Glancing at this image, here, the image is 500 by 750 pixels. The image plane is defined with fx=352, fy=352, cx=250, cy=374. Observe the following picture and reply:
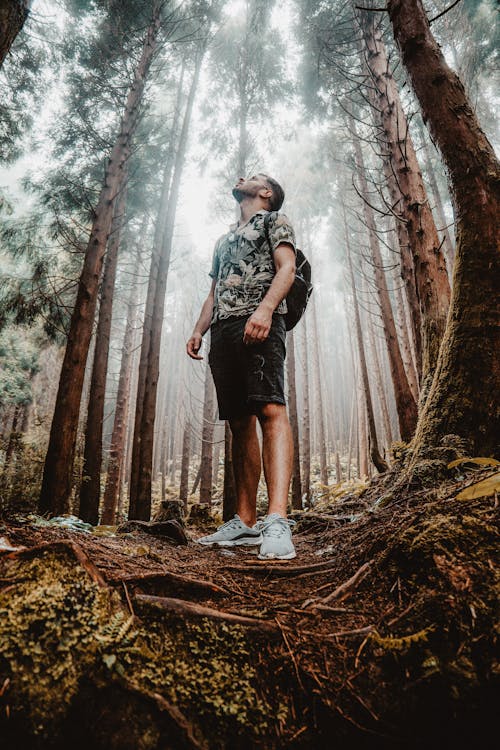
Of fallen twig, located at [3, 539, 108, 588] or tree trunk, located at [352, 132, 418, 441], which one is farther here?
tree trunk, located at [352, 132, 418, 441]

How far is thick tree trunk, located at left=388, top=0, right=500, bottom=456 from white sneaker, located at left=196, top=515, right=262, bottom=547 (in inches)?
43.2

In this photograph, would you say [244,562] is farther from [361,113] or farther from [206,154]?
[361,113]

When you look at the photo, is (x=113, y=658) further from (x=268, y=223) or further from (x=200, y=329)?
(x=268, y=223)

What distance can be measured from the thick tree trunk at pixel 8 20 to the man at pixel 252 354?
6.71 feet

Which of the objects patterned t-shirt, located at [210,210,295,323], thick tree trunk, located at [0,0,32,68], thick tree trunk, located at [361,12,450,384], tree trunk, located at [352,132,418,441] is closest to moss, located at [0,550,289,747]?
patterned t-shirt, located at [210,210,295,323]

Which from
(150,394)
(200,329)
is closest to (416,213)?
(200,329)

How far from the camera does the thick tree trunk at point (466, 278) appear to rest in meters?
1.71

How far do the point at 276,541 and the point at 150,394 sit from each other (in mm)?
4900

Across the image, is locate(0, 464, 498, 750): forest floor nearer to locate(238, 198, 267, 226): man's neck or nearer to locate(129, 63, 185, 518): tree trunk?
locate(238, 198, 267, 226): man's neck

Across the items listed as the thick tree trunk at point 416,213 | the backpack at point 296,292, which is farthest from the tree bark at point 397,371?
the backpack at point 296,292

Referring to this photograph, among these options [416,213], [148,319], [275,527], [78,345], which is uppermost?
[148,319]

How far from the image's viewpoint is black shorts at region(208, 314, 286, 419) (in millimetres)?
1984

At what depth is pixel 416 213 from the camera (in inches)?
137

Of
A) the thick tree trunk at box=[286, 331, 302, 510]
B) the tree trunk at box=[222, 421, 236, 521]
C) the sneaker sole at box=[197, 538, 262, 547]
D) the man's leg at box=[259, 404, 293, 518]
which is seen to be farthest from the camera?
the thick tree trunk at box=[286, 331, 302, 510]
